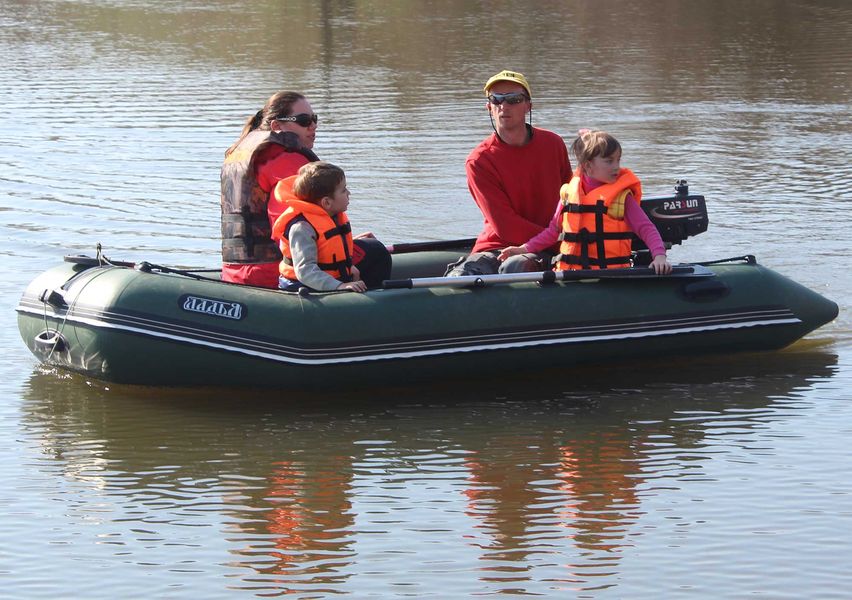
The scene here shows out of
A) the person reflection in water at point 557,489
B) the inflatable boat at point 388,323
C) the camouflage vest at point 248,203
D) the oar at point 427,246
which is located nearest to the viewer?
the person reflection in water at point 557,489


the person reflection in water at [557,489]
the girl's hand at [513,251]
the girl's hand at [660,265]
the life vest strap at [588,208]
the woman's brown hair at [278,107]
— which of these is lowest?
the person reflection in water at [557,489]

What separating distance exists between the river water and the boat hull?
0.56ft

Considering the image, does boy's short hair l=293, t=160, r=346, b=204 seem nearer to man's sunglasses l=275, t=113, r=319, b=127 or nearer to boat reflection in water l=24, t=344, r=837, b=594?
man's sunglasses l=275, t=113, r=319, b=127

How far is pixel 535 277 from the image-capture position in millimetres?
6270

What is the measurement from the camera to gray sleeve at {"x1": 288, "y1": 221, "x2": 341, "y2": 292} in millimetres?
6031

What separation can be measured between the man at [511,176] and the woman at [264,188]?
525 mm

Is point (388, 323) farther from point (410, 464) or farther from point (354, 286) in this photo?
point (410, 464)

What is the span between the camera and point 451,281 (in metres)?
6.21

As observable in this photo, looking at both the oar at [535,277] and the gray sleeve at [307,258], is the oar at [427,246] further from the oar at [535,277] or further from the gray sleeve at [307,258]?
the gray sleeve at [307,258]

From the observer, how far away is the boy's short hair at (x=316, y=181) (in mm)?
6012

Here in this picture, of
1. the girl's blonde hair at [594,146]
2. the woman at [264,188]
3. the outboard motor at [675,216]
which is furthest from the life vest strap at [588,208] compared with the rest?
the woman at [264,188]

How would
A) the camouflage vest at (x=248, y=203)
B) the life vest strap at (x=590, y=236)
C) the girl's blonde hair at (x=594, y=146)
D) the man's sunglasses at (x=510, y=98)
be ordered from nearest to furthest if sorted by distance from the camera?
1. the camouflage vest at (x=248, y=203)
2. the girl's blonde hair at (x=594, y=146)
3. the life vest strap at (x=590, y=236)
4. the man's sunglasses at (x=510, y=98)

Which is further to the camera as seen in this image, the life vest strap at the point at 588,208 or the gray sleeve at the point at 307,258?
the life vest strap at the point at 588,208

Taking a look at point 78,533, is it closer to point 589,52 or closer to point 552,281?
point 552,281
